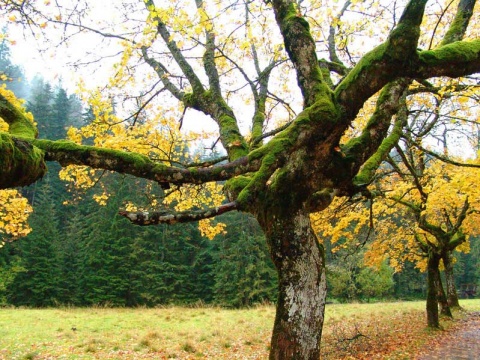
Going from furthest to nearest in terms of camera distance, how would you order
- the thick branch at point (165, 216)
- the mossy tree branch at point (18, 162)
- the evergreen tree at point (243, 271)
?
the evergreen tree at point (243, 271)
the thick branch at point (165, 216)
the mossy tree branch at point (18, 162)

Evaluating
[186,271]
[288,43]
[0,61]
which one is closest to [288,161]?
[288,43]

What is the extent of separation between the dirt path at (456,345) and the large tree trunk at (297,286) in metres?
6.30

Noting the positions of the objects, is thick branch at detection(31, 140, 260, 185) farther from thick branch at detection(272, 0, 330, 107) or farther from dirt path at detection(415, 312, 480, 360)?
dirt path at detection(415, 312, 480, 360)

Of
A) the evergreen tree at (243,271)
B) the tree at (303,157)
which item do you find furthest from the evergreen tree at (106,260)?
the tree at (303,157)

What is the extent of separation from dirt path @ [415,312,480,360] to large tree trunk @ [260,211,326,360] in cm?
630

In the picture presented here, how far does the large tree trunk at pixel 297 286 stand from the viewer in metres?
3.72

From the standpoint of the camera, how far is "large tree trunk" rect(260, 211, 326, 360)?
3723 mm

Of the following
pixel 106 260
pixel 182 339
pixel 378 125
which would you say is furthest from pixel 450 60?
pixel 106 260

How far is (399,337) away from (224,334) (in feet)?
19.7

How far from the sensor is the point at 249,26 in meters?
6.41

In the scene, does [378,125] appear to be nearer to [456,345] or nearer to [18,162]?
[18,162]

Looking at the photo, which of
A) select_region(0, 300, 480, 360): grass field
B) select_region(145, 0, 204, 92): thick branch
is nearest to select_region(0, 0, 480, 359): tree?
select_region(145, 0, 204, 92): thick branch

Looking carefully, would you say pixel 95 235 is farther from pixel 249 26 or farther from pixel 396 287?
pixel 396 287

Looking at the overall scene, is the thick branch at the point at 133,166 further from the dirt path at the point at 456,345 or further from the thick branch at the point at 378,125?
the dirt path at the point at 456,345
